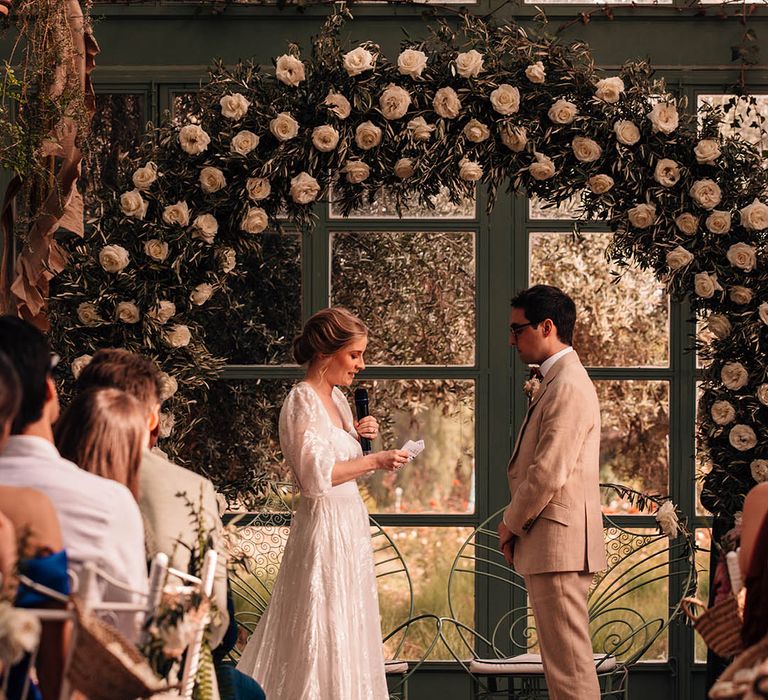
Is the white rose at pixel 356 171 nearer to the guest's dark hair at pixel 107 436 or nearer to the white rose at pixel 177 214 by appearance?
the white rose at pixel 177 214

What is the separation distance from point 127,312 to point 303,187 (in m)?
0.84

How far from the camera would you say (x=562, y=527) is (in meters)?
4.61

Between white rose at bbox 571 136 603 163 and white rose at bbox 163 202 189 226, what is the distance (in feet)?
5.10

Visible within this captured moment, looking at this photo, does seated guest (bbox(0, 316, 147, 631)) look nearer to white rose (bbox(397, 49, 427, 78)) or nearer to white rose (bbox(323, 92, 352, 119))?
white rose (bbox(323, 92, 352, 119))

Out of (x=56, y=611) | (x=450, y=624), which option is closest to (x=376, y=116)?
(x=450, y=624)

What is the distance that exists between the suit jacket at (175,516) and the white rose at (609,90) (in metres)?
2.47

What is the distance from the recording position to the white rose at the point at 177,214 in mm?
4797

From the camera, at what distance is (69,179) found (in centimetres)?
466

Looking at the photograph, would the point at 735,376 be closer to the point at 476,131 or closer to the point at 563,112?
the point at 563,112

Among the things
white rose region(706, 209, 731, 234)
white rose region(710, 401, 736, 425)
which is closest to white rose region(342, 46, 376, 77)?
white rose region(706, 209, 731, 234)

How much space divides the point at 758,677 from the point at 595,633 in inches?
Answer: 152

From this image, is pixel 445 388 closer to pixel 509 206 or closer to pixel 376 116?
pixel 509 206

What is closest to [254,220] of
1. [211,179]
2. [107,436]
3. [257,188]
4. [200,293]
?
[257,188]

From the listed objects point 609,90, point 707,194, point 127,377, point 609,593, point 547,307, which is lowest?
point 609,593
